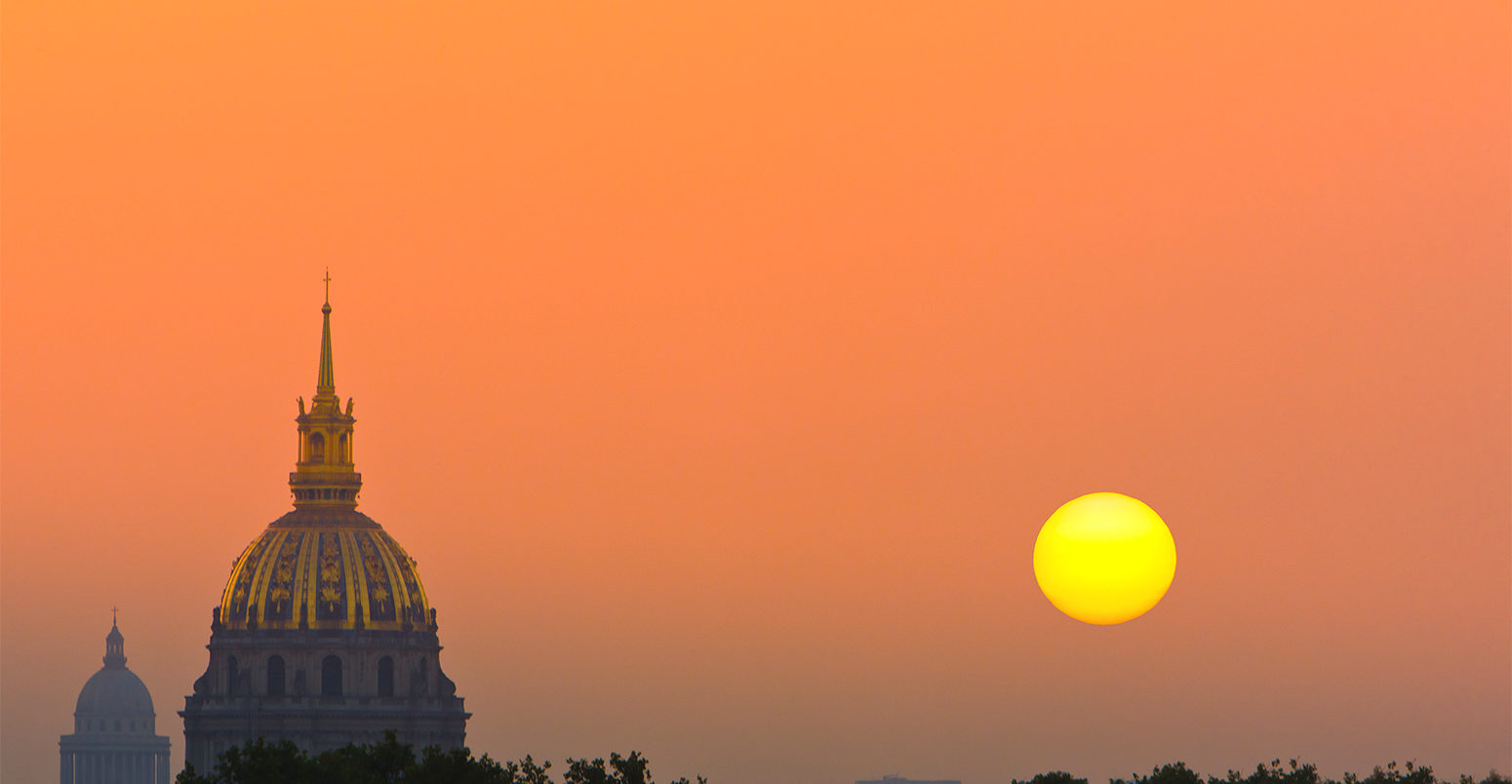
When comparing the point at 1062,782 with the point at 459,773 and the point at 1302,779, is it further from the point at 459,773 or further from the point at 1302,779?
the point at 459,773

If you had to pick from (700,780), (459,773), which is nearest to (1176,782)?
(700,780)

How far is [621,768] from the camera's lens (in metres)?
129

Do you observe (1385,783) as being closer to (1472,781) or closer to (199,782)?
(1472,781)

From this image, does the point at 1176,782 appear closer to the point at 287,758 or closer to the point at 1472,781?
the point at 1472,781

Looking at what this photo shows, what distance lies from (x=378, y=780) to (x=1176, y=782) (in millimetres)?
37426

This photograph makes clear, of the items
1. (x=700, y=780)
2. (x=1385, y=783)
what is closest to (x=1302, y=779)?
(x=1385, y=783)

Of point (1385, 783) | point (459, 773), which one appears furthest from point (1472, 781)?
point (459, 773)

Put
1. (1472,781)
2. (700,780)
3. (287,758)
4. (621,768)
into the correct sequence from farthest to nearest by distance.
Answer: (1472,781)
(700,780)
(621,768)
(287,758)

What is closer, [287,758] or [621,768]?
[287,758]

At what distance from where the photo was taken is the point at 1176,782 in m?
143

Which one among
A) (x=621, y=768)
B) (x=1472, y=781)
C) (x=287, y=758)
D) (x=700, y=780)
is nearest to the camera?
(x=287, y=758)

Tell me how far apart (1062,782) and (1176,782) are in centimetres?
780

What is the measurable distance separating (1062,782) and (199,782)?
43223 millimetres

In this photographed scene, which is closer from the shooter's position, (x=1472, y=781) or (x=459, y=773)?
(x=459, y=773)
